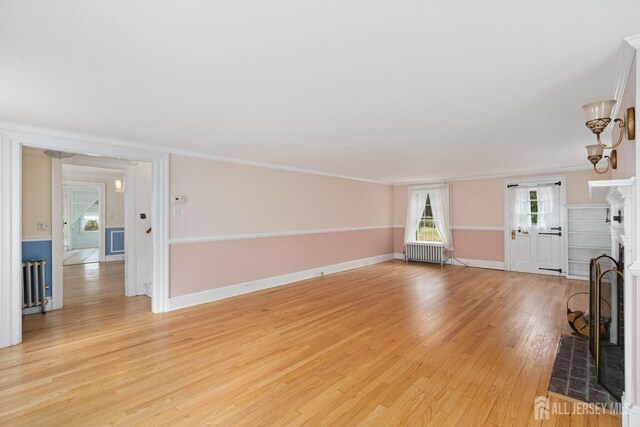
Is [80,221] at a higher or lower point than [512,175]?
lower

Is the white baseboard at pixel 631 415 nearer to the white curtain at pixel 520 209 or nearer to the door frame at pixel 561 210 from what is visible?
the door frame at pixel 561 210

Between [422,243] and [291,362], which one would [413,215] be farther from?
[291,362]

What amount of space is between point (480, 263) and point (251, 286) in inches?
213

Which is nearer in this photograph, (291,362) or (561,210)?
(291,362)

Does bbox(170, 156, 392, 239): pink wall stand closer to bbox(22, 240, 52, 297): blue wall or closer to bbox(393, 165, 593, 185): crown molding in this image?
bbox(22, 240, 52, 297): blue wall

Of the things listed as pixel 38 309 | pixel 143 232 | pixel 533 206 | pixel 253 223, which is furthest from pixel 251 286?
pixel 533 206

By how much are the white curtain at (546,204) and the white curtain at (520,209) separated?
0.20 metres

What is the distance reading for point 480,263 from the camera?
7062mm

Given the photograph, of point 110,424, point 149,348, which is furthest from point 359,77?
point 149,348

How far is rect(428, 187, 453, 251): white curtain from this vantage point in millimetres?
7391

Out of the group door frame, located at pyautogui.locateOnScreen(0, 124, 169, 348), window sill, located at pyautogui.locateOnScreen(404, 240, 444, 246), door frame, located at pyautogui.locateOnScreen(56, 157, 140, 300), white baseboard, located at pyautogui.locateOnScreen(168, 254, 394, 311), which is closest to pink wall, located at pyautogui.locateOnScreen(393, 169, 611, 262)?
window sill, located at pyautogui.locateOnScreen(404, 240, 444, 246)

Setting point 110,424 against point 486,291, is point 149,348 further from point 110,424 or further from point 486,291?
point 486,291

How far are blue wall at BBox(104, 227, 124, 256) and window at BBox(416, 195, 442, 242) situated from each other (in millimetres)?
8373

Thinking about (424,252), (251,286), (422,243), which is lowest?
(251,286)
